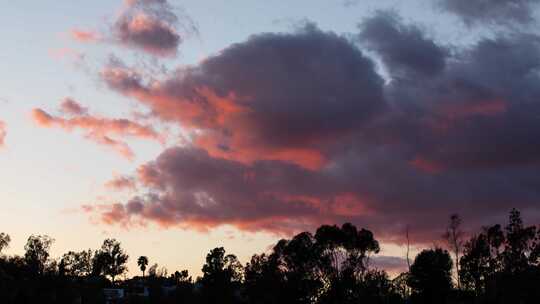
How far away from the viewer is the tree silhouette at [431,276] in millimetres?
117688

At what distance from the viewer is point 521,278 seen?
8031cm

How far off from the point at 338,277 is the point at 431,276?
57.6ft

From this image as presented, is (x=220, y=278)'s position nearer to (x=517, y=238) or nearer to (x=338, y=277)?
(x=338, y=277)

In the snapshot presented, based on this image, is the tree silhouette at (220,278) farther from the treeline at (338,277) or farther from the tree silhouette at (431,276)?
the tree silhouette at (431,276)

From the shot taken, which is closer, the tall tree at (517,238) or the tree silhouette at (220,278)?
the tall tree at (517,238)

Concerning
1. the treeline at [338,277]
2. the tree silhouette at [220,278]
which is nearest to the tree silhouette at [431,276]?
the treeline at [338,277]

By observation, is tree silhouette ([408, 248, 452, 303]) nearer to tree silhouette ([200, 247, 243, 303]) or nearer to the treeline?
the treeline

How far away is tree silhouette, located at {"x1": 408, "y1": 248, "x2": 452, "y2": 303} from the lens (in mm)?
117688

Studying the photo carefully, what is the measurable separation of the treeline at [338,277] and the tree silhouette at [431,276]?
0.57 feet

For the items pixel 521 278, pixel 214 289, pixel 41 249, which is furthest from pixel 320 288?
pixel 41 249

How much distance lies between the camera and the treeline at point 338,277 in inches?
3465

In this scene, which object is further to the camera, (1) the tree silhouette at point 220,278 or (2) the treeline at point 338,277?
(1) the tree silhouette at point 220,278

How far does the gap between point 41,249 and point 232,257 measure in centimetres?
5164

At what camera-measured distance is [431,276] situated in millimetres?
118750
